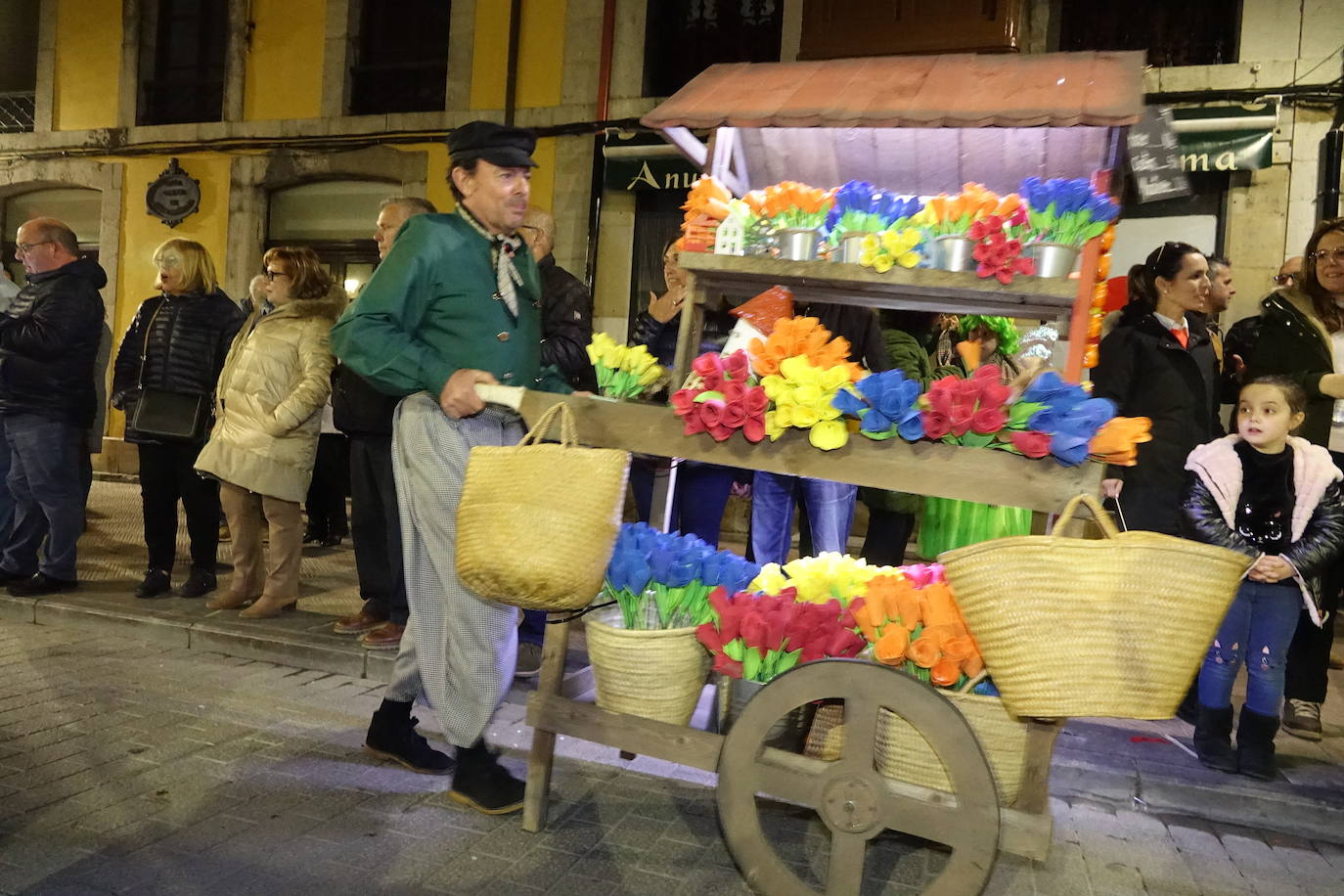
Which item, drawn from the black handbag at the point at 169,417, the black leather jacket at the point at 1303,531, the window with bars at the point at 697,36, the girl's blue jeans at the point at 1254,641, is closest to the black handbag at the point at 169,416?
the black handbag at the point at 169,417

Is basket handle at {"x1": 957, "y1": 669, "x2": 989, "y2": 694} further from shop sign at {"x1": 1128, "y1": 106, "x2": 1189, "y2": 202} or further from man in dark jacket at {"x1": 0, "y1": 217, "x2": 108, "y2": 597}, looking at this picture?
man in dark jacket at {"x1": 0, "y1": 217, "x2": 108, "y2": 597}

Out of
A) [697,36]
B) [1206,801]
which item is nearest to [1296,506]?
[1206,801]

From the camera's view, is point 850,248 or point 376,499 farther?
point 376,499

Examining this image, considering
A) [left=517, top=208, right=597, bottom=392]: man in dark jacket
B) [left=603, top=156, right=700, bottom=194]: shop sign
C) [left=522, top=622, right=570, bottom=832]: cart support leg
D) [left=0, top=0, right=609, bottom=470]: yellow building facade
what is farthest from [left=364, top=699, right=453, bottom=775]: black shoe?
[left=0, top=0, right=609, bottom=470]: yellow building facade

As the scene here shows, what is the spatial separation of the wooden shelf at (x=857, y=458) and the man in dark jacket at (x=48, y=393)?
399 centimetres

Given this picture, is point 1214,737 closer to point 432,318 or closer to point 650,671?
point 650,671

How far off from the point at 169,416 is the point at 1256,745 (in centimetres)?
545

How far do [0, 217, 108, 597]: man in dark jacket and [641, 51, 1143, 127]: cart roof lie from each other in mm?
4053

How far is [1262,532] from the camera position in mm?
4094

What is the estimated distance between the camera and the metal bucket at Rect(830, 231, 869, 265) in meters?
3.16

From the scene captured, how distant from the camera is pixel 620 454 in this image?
105 inches

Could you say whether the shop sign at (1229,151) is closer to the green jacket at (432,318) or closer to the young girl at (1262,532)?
the young girl at (1262,532)

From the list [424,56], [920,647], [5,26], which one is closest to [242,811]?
[920,647]

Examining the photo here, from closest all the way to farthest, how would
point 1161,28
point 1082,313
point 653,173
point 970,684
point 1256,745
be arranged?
point 970,684
point 1082,313
point 1256,745
point 1161,28
point 653,173
